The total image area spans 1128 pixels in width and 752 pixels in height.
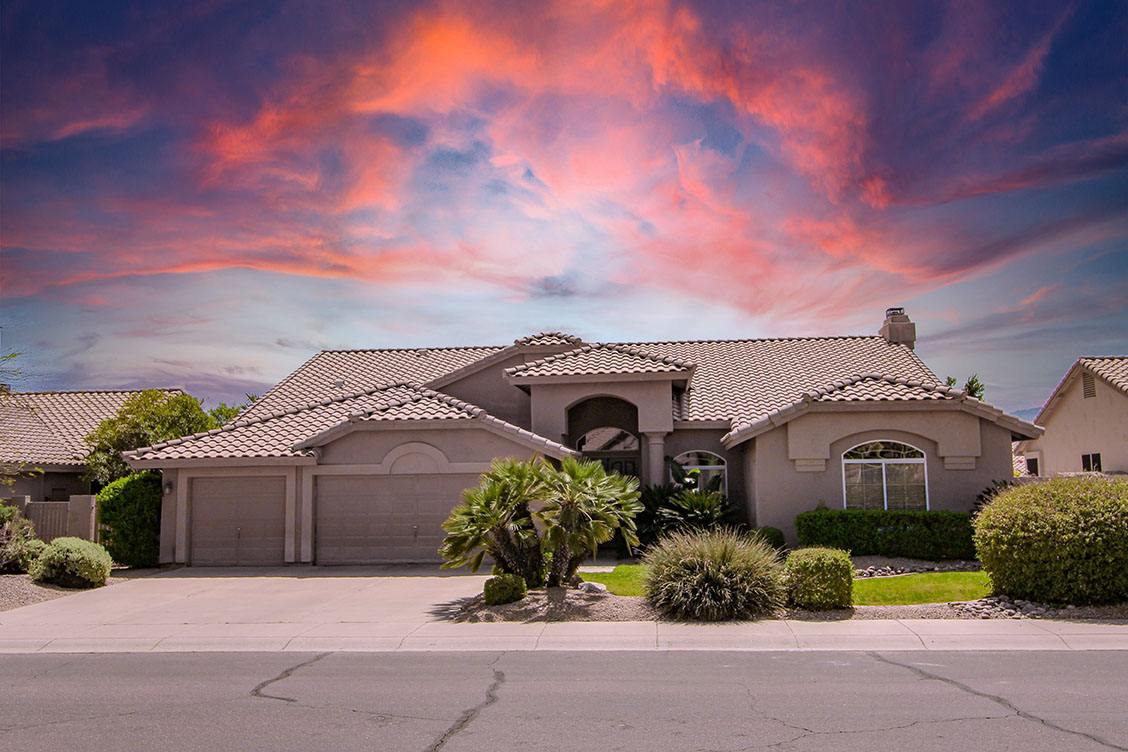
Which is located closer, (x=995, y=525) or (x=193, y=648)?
(x=193, y=648)

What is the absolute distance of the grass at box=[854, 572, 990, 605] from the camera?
45.3 feet

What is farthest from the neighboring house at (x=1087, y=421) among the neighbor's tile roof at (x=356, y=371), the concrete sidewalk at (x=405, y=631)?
the concrete sidewalk at (x=405, y=631)

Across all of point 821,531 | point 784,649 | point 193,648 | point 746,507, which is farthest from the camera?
point 746,507

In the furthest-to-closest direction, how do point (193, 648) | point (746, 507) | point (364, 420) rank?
point (746, 507) → point (364, 420) → point (193, 648)

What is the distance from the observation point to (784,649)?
10773 mm

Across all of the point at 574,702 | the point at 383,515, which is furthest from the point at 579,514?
the point at 383,515

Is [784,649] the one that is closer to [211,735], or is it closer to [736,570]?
[736,570]

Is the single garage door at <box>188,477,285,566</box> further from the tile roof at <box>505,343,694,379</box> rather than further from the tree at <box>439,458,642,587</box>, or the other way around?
the tree at <box>439,458,642,587</box>

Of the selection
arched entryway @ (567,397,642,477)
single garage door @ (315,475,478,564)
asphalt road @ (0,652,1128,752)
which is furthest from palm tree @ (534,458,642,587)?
arched entryway @ (567,397,642,477)

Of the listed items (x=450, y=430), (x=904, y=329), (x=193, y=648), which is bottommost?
(x=193, y=648)

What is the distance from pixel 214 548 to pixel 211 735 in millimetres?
14196

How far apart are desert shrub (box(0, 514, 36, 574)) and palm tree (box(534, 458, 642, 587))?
1139cm

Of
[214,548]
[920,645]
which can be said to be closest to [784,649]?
[920,645]

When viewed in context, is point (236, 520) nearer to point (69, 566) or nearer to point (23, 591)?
point (69, 566)
